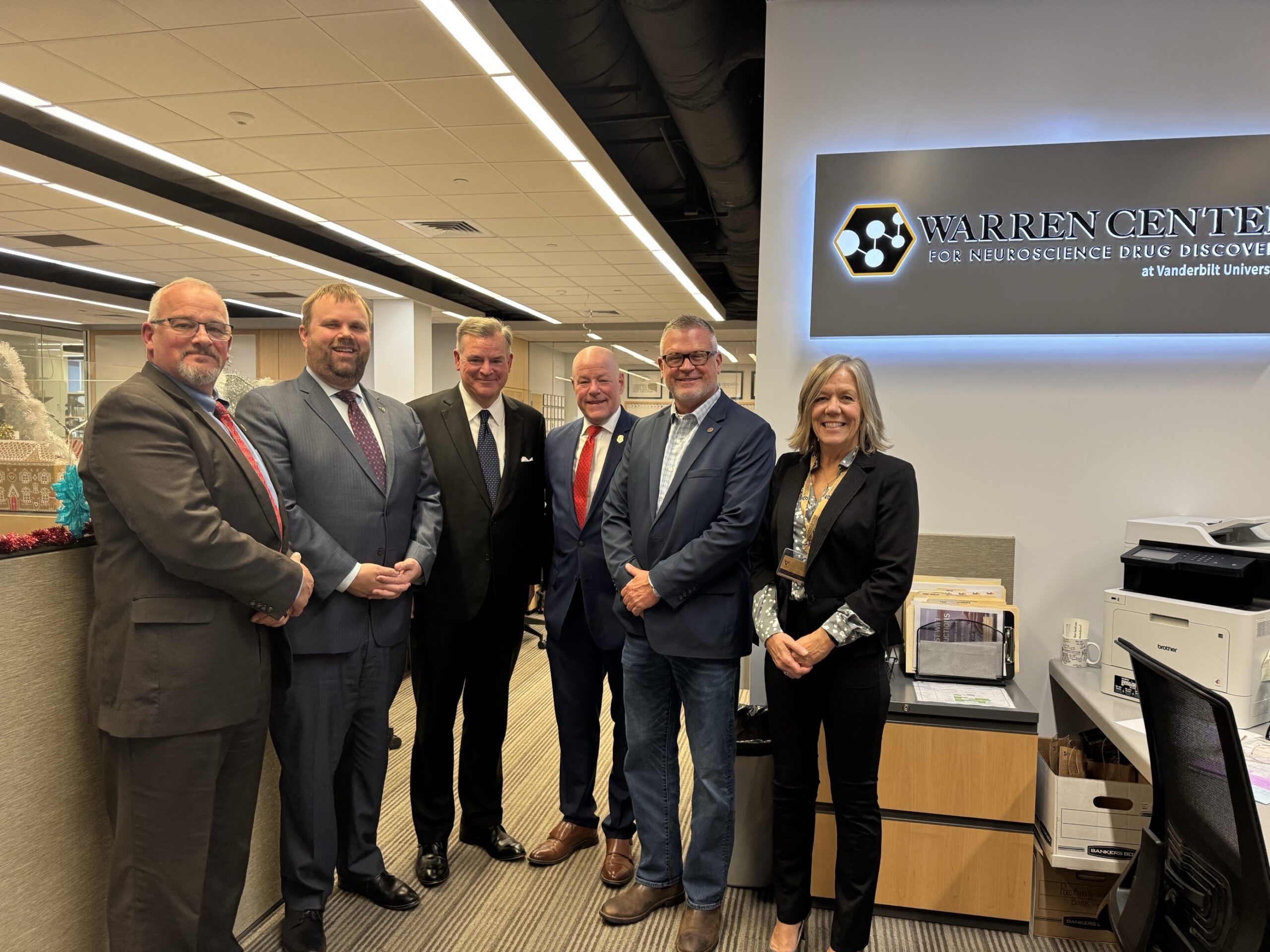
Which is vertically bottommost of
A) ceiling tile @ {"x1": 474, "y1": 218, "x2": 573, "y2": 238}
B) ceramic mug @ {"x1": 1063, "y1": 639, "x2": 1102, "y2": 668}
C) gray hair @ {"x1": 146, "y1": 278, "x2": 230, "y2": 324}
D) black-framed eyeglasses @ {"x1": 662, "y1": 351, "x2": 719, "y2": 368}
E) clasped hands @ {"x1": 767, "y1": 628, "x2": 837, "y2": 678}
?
ceramic mug @ {"x1": 1063, "y1": 639, "x2": 1102, "y2": 668}

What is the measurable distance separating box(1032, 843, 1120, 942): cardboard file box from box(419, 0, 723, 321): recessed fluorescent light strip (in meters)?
3.71

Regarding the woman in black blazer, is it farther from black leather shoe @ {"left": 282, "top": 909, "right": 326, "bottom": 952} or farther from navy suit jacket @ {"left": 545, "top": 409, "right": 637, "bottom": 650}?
black leather shoe @ {"left": 282, "top": 909, "right": 326, "bottom": 952}

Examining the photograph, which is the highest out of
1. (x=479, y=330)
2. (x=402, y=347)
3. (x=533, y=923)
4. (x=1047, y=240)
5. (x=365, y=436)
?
(x=402, y=347)

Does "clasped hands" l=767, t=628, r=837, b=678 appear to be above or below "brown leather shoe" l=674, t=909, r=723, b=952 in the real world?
above

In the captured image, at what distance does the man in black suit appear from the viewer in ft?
8.21

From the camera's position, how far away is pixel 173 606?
1.71 m

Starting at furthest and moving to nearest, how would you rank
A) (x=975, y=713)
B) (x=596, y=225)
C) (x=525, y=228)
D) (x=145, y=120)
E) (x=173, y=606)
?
(x=525, y=228) < (x=596, y=225) < (x=145, y=120) < (x=975, y=713) < (x=173, y=606)

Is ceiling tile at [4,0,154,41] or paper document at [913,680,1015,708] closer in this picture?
paper document at [913,680,1015,708]

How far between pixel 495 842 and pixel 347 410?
1.53 m

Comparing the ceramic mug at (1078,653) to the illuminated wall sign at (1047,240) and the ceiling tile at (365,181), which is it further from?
the ceiling tile at (365,181)

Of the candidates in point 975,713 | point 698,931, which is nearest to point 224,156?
point 698,931

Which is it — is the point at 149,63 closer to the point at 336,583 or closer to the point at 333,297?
the point at 333,297

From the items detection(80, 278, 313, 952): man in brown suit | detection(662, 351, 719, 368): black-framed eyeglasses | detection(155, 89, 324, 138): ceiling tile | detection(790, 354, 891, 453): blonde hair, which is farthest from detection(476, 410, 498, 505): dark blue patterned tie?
detection(155, 89, 324, 138): ceiling tile

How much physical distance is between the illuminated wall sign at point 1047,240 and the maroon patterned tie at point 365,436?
160 centimetres
